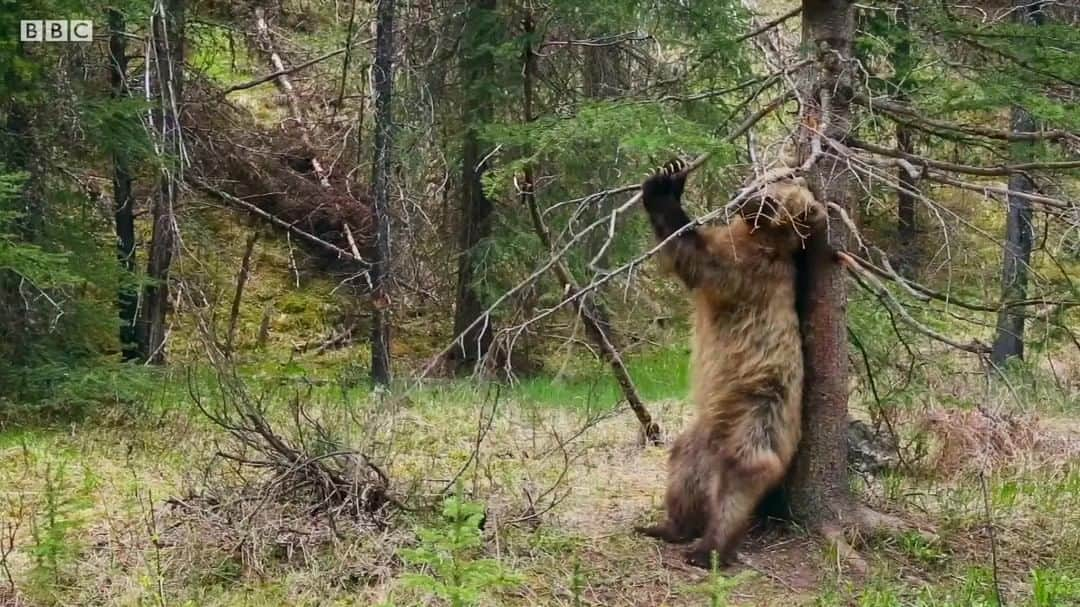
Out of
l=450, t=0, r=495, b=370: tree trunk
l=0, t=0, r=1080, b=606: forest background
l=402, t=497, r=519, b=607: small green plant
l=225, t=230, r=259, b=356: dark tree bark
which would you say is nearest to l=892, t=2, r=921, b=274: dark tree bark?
l=0, t=0, r=1080, b=606: forest background

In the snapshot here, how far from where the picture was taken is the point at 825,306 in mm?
5977

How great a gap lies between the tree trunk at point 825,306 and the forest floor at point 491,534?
268mm

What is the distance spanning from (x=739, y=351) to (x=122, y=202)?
30.7ft

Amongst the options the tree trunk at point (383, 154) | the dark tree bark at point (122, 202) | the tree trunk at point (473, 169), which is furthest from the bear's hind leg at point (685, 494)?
the tree trunk at point (473, 169)

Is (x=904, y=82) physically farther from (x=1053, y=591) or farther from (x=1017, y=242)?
(x=1017, y=242)

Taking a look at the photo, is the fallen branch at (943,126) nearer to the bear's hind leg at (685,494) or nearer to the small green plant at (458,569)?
the bear's hind leg at (685,494)

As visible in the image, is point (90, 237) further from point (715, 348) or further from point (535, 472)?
point (715, 348)

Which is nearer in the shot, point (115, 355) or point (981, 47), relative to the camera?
point (981, 47)

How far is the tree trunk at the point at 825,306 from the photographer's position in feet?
19.2

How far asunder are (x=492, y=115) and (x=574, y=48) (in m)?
1.31

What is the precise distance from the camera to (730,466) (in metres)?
5.87

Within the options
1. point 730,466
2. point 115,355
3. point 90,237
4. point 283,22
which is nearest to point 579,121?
point 730,466

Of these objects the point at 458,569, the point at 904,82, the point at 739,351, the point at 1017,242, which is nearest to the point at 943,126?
the point at 904,82

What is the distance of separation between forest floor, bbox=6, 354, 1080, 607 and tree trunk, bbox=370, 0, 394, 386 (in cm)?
470
